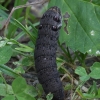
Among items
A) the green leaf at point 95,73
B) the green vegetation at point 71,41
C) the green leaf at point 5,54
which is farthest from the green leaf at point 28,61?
the green leaf at point 95,73

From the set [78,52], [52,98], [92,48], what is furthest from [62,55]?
[52,98]

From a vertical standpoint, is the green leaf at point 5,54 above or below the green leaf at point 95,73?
above

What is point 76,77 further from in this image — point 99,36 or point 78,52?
point 99,36

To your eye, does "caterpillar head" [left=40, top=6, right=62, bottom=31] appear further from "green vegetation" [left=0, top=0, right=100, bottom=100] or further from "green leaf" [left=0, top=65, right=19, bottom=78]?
"green leaf" [left=0, top=65, right=19, bottom=78]

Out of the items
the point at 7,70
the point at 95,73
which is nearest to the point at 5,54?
the point at 7,70

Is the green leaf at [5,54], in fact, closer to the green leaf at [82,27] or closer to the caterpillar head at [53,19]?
the caterpillar head at [53,19]

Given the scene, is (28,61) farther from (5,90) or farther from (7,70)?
(5,90)
